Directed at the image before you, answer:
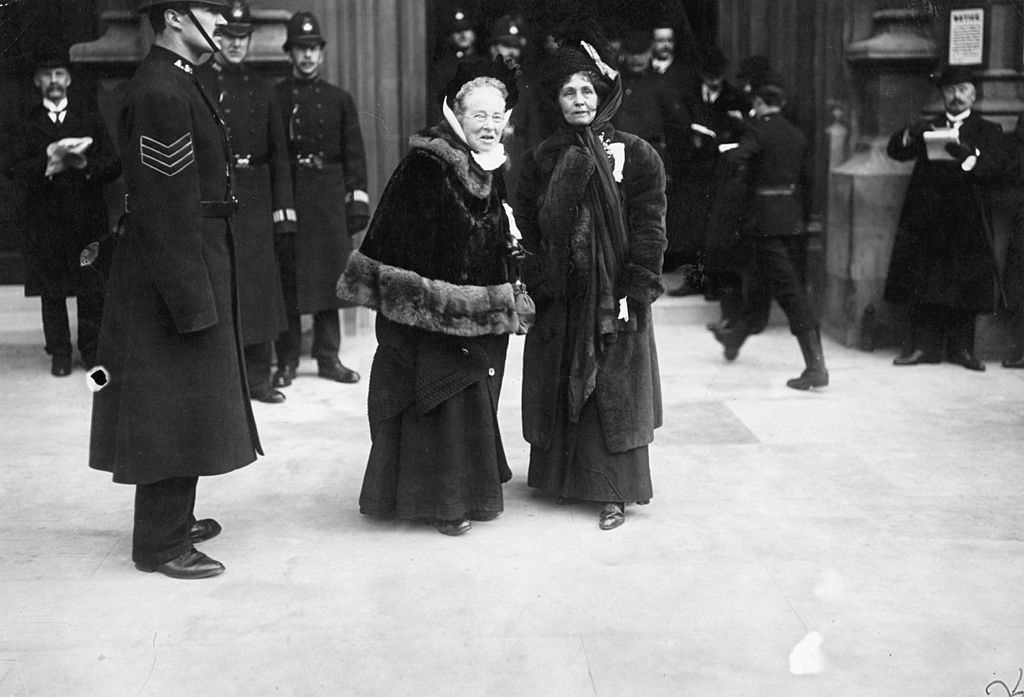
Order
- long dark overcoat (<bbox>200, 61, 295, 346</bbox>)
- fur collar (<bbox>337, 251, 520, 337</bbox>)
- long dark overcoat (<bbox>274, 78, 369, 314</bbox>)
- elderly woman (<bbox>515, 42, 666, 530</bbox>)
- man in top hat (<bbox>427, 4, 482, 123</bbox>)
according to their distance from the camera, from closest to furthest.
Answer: fur collar (<bbox>337, 251, 520, 337</bbox>), elderly woman (<bbox>515, 42, 666, 530</bbox>), long dark overcoat (<bbox>200, 61, 295, 346</bbox>), long dark overcoat (<bbox>274, 78, 369, 314</bbox>), man in top hat (<bbox>427, 4, 482, 123</bbox>)

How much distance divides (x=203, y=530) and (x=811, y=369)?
4.06m

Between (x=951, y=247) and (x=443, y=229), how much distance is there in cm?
463

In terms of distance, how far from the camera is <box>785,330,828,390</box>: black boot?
25.7ft

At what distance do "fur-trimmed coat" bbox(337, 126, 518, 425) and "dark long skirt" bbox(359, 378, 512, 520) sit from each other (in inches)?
3.9

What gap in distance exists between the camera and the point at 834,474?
606 cm

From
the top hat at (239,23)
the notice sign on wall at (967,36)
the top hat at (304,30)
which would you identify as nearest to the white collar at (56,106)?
the top hat at (239,23)

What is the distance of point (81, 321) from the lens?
8375 mm

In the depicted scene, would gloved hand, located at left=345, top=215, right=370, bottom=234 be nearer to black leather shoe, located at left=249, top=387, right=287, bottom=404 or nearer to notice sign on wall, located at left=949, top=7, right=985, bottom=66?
black leather shoe, located at left=249, top=387, right=287, bottom=404

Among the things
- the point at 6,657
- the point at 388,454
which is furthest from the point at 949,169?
the point at 6,657

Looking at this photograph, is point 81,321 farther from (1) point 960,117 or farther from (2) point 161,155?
(1) point 960,117

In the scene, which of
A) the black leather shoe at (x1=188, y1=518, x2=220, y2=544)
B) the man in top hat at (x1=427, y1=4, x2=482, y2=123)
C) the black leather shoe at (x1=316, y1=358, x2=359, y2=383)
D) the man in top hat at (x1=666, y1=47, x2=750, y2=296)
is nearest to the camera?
the black leather shoe at (x1=188, y1=518, x2=220, y2=544)

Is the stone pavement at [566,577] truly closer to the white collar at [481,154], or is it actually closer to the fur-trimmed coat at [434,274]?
the fur-trimmed coat at [434,274]

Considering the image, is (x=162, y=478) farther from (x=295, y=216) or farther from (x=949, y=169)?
(x=949, y=169)

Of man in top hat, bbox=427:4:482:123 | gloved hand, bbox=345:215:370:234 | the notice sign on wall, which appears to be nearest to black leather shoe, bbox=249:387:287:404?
gloved hand, bbox=345:215:370:234
